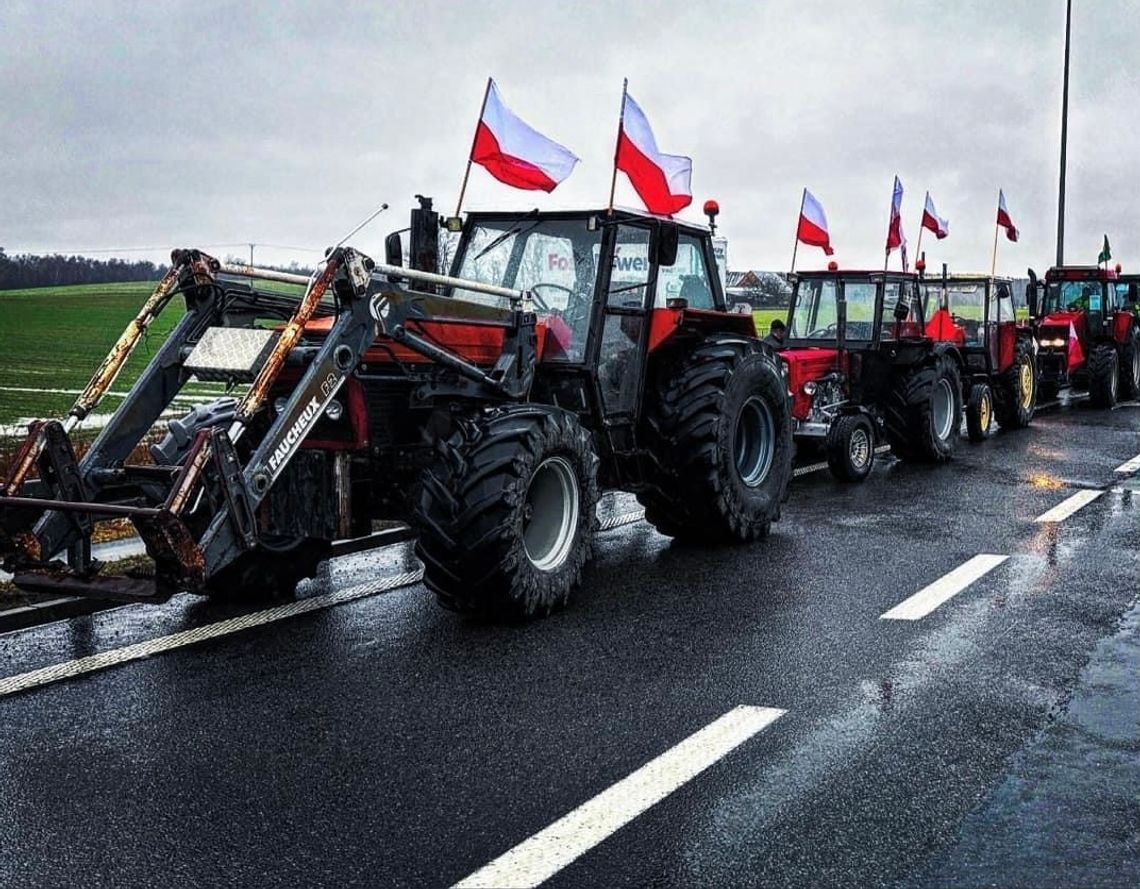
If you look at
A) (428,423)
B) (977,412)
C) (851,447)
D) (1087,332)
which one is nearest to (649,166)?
(428,423)

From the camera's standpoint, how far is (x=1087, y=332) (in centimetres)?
2261

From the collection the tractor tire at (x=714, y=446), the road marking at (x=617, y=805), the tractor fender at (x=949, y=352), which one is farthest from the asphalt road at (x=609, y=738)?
the tractor fender at (x=949, y=352)

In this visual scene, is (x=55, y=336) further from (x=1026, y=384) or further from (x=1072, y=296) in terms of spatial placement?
(x=1072, y=296)

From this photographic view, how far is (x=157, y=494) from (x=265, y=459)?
2.44 ft

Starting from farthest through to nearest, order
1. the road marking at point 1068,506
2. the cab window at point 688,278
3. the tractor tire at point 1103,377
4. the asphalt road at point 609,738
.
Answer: the tractor tire at point 1103,377 < the road marking at point 1068,506 < the cab window at point 688,278 < the asphalt road at point 609,738

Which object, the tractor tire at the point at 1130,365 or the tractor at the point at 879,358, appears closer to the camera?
the tractor at the point at 879,358

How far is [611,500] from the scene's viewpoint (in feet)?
36.8

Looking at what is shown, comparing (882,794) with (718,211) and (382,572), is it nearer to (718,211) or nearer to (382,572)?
(382,572)

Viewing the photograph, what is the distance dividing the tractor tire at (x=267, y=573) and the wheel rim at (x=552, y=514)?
1187 mm

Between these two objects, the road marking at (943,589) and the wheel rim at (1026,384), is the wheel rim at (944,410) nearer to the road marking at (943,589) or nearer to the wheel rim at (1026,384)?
the wheel rim at (1026,384)

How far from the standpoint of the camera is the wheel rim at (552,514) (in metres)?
7.16

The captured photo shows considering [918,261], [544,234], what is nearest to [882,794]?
[544,234]

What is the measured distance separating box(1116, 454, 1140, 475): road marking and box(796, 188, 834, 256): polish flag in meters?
3.91

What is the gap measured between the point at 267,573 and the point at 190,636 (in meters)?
0.75
